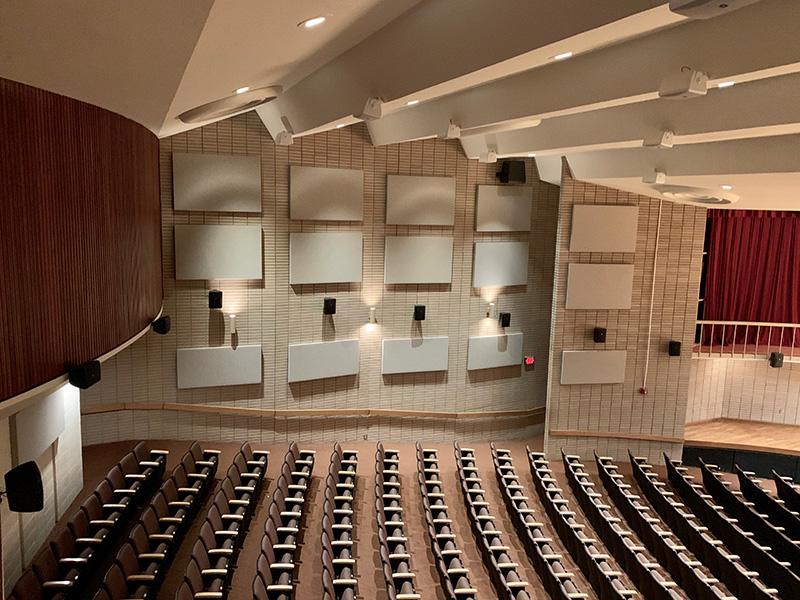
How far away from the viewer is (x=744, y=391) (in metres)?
7.23

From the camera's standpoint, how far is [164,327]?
3201 mm

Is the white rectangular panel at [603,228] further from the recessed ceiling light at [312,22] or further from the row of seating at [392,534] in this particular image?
the recessed ceiling light at [312,22]

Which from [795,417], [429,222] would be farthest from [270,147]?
[795,417]

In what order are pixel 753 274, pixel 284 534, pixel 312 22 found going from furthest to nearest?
1. pixel 753 274
2. pixel 284 534
3. pixel 312 22

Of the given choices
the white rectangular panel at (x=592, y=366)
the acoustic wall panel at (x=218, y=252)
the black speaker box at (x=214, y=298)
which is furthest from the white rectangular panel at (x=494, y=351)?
the black speaker box at (x=214, y=298)

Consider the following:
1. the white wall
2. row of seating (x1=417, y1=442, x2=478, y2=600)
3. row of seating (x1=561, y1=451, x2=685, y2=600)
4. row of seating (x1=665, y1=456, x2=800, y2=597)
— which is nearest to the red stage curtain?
row of seating (x1=665, y1=456, x2=800, y2=597)

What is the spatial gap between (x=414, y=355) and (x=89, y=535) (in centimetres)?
355

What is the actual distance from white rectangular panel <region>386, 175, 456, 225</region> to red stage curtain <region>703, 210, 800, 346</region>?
10.4ft

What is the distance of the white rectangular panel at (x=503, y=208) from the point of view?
6.42m

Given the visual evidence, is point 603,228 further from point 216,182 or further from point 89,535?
point 89,535

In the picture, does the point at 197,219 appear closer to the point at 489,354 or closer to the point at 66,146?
the point at 489,354

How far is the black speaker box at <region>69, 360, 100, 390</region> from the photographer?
69.3 inches

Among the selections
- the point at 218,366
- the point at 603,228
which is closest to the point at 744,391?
the point at 603,228

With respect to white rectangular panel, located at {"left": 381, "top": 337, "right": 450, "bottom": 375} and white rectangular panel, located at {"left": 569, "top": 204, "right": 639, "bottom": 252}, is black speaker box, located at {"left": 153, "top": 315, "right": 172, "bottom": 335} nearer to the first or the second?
white rectangular panel, located at {"left": 381, "top": 337, "right": 450, "bottom": 375}
